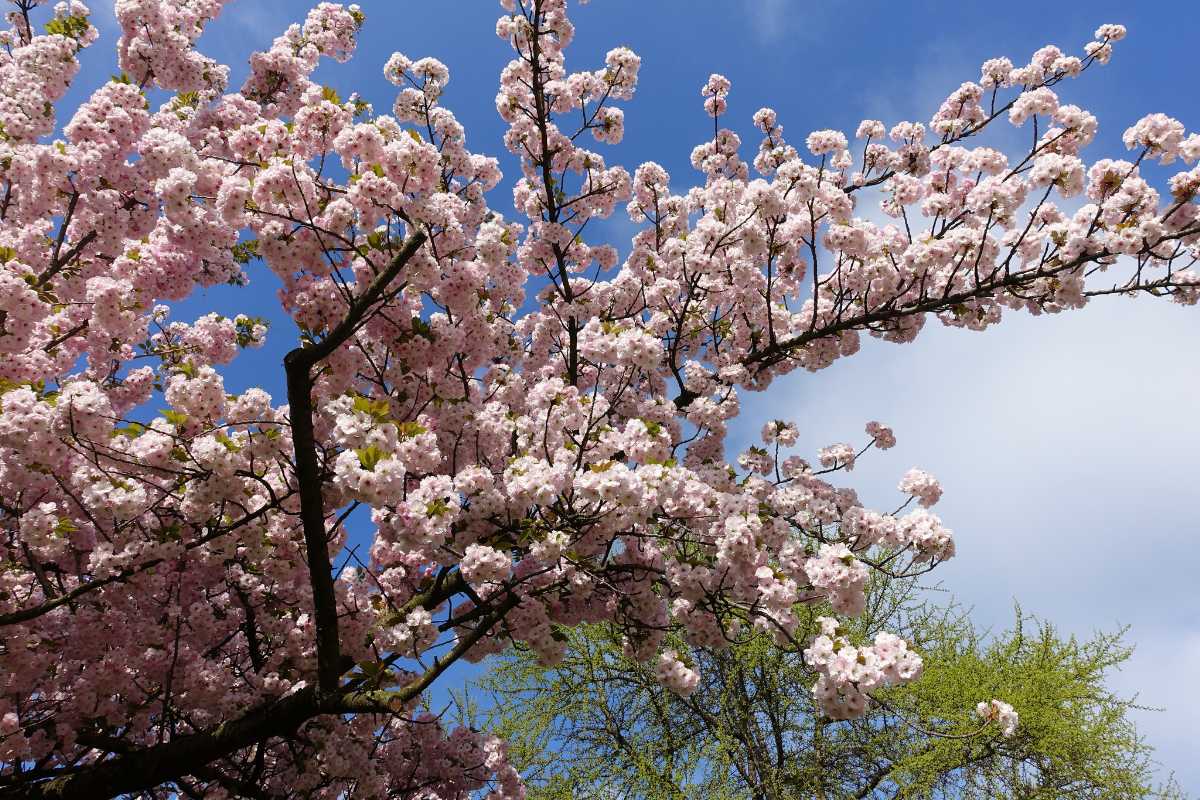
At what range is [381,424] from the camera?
4824 mm

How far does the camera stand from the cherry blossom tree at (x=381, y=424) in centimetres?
536

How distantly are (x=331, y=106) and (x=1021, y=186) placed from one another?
649cm

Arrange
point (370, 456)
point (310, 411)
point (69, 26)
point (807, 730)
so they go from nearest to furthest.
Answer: point (370, 456), point (310, 411), point (69, 26), point (807, 730)

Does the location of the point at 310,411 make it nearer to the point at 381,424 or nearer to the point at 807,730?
the point at 381,424

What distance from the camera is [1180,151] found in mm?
7141

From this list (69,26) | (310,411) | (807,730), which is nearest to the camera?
(310,411)

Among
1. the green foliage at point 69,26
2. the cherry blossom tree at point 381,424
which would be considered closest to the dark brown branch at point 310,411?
the cherry blossom tree at point 381,424

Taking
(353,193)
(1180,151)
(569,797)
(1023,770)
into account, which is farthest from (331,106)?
(1023,770)

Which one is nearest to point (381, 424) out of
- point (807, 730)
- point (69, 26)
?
point (69, 26)

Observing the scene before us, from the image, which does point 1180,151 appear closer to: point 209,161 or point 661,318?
point 661,318

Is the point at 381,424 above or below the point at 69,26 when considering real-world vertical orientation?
below

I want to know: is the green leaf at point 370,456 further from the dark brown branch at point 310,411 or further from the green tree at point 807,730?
the green tree at point 807,730

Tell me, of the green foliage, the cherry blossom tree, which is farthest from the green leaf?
the green foliage

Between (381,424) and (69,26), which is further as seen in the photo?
(69,26)
